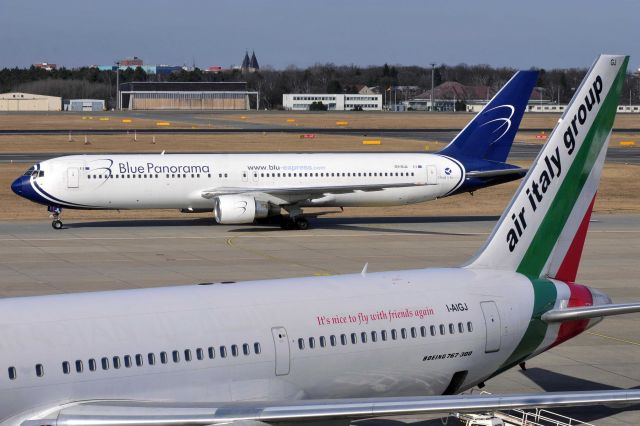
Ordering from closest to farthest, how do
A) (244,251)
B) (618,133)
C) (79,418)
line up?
(79,418)
(244,251)
(618,133)

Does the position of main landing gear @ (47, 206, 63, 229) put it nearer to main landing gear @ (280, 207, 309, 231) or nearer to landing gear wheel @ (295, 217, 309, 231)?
main landing gear @ (280, 207, 309, 231)

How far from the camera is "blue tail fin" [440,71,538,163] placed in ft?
198

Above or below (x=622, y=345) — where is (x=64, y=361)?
above

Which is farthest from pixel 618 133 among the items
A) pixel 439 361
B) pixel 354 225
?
pixel 439 361

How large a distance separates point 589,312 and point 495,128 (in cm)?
3923

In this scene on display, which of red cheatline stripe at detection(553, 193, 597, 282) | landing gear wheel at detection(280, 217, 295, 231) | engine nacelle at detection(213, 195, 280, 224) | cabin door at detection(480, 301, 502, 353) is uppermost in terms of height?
red cheatline stripe at detection(553, 193, 597, 282)

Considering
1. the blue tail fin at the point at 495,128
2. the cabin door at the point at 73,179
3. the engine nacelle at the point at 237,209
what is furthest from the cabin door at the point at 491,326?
the blue tail fin at the point at 495,128

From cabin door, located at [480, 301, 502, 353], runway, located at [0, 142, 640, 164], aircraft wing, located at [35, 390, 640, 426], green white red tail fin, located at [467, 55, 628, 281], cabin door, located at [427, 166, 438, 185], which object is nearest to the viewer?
aircraft wing, located at [35, 390, 640, 426]

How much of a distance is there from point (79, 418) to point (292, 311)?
16.0 ft

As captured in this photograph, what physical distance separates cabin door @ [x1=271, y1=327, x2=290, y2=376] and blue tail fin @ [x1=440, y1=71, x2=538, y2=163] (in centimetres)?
4196

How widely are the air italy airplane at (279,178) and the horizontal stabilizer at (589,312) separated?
34127 millimetres

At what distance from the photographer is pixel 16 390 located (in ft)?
54.7

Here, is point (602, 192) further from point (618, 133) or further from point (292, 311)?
point (618, 133)

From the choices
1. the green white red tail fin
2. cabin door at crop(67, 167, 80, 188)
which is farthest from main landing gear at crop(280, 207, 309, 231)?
the green white red tail fin
